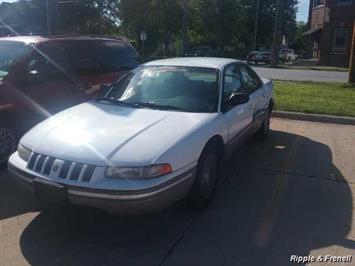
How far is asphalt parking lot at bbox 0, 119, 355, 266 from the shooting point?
359cm

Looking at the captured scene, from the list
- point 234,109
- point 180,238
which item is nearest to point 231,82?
point 234,109

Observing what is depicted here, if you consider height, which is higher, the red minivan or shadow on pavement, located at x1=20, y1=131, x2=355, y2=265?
the red minivan

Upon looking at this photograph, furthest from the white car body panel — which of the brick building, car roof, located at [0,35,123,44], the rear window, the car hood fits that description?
the brick building

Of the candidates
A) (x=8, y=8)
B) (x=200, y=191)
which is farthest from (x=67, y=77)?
(x=8, y=8)

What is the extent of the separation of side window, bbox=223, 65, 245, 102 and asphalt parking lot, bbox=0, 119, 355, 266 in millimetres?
1103

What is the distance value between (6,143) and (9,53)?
1.41 meters

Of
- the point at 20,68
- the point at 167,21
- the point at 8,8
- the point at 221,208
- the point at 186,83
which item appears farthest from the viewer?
the point at 167,21

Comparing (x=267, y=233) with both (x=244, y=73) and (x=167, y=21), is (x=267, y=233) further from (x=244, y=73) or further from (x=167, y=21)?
(x=167, y=21)

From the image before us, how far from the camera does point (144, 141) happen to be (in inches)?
152

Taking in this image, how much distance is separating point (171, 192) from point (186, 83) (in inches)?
72.7

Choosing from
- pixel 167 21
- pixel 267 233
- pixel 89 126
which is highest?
pixel 167 21

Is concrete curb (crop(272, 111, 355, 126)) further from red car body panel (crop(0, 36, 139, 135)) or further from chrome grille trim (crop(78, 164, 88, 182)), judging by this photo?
chrome grille trim (crop(78, 164, 88, 182))

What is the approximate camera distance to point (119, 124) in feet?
13.9

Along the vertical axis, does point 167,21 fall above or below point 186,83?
above
